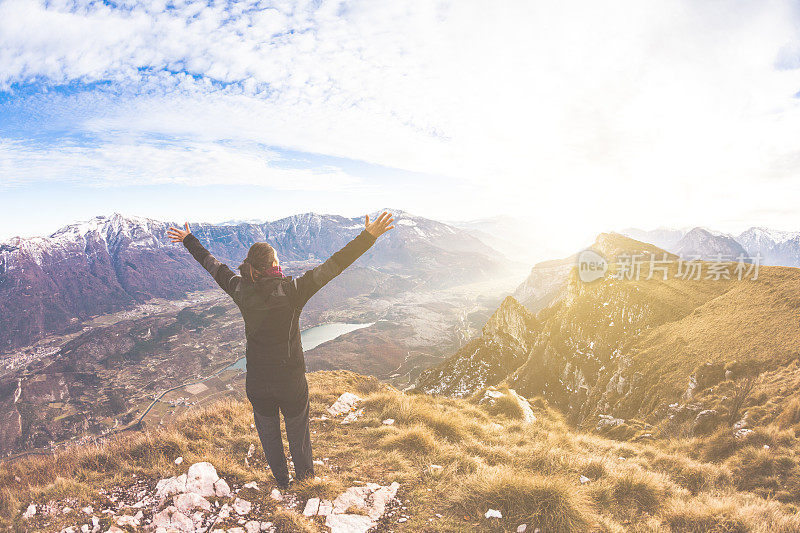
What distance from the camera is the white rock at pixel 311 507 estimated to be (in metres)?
4.96

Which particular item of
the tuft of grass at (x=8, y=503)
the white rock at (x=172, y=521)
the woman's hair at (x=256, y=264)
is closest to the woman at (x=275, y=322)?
the woman's hair at (x=256, y=264)

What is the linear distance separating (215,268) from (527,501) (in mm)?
6372

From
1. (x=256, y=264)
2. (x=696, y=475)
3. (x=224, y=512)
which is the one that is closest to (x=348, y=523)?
(x=224, y=512)

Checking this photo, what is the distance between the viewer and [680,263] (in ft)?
101

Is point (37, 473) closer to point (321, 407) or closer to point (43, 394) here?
point (321, 407)

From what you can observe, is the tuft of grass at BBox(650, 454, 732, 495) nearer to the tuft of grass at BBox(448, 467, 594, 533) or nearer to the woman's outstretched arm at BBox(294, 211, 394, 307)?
the tuft of grass at BBox(448, 467, 594, 533)

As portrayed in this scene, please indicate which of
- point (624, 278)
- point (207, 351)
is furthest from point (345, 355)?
point (624, 278)

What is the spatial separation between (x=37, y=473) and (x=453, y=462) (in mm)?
8688

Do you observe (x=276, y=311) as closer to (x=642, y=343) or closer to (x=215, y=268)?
(x=215, y=268)

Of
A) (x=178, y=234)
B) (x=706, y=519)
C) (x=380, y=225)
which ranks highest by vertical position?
(x=380, y=225)

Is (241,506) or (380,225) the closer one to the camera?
(380,225)

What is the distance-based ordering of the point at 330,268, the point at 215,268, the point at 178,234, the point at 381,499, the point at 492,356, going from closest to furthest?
1. the point at 330,268
2. the point at 215,268
3. the point at 381,499
4. the point at 178,234
5. the point at 492,356

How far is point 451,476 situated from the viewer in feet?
19.7

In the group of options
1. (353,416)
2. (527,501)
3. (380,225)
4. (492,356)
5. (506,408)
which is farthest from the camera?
(492,356)
